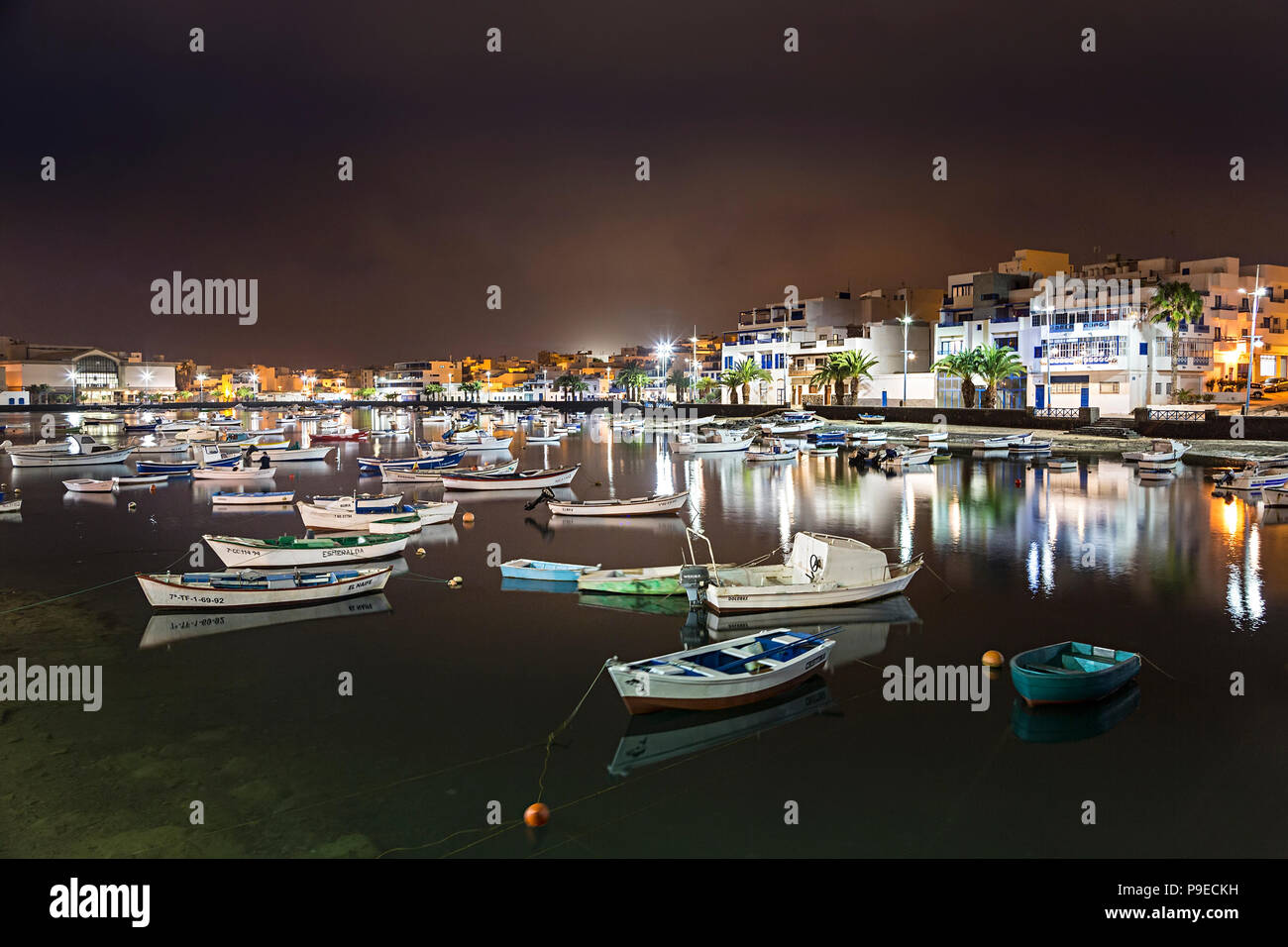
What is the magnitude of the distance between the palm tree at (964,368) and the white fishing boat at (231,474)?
176 feet

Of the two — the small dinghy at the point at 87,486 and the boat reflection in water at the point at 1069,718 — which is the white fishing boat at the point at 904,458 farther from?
the small dinghy at the point at 87,486

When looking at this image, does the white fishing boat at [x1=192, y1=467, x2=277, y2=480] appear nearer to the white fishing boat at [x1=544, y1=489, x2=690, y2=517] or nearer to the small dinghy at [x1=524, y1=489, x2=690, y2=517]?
the small dinghy at [x1=524, y1=489, x2=690, y2=517]

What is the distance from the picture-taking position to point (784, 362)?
97.1m

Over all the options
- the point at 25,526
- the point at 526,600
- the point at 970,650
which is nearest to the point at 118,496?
the point at 25,526

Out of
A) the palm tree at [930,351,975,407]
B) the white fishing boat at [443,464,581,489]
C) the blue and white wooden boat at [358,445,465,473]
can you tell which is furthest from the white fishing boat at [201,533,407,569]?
the palm tree at [930,351,975,407]

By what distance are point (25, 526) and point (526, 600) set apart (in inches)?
969

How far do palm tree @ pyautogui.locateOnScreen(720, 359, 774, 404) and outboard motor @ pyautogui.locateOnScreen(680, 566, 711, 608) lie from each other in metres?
81.5

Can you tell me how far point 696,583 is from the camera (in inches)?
719

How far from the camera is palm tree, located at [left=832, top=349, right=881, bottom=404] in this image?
3159 inches

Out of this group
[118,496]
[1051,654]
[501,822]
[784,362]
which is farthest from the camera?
[784,362]

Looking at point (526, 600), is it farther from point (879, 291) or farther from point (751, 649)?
point (879, 291)

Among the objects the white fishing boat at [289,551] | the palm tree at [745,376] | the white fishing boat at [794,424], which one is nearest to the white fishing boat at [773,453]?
the white fishing boat at [794,424]

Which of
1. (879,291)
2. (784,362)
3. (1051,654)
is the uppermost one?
(879,291)

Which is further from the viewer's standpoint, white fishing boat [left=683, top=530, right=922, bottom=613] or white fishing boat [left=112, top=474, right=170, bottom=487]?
white fishing boat [left=112, top=474, right=170, bottom=487]
